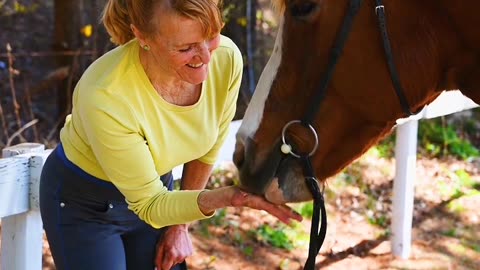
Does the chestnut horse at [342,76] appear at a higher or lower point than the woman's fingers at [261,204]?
higher

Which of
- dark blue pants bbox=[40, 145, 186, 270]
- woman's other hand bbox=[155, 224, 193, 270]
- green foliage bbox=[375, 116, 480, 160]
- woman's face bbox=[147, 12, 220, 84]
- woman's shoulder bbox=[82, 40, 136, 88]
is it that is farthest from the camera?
green foliage bbox=[375, 116, 480, 160]

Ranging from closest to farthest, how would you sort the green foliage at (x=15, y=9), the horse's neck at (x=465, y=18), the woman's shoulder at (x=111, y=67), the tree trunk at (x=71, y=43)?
the horse's neck at (x=465, y=18) < the woman's shoulder at (x=111, y=67) < the tree trunk at (x=71, y=43) < the green foliage at (x=15, y=9)

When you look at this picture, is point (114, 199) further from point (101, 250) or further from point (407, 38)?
point (407, 38)

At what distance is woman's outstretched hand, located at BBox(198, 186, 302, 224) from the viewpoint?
1820mm

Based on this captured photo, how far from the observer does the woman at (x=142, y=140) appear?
189cm

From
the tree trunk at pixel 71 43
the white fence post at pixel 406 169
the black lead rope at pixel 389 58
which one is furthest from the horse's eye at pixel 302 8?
the tree trunk at pixel 71 43

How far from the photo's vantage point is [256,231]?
4230mm

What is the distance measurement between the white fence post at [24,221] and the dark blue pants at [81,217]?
0.20 metres

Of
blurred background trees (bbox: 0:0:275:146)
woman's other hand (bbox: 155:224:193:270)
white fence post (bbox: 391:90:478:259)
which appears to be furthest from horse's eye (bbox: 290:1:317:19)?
blurred background trees (bbox: 0:0:275:146)

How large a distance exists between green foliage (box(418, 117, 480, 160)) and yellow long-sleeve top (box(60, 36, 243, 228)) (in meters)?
3.80

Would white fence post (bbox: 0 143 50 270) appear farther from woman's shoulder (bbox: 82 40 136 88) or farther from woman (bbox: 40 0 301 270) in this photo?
woman's shoulder (bbox: 82 40 136 88)

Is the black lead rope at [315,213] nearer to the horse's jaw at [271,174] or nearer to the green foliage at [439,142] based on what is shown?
the horse's jaw at [271,174]

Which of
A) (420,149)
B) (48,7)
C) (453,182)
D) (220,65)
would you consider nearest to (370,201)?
(453,182)

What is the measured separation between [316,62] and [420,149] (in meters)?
4.05
